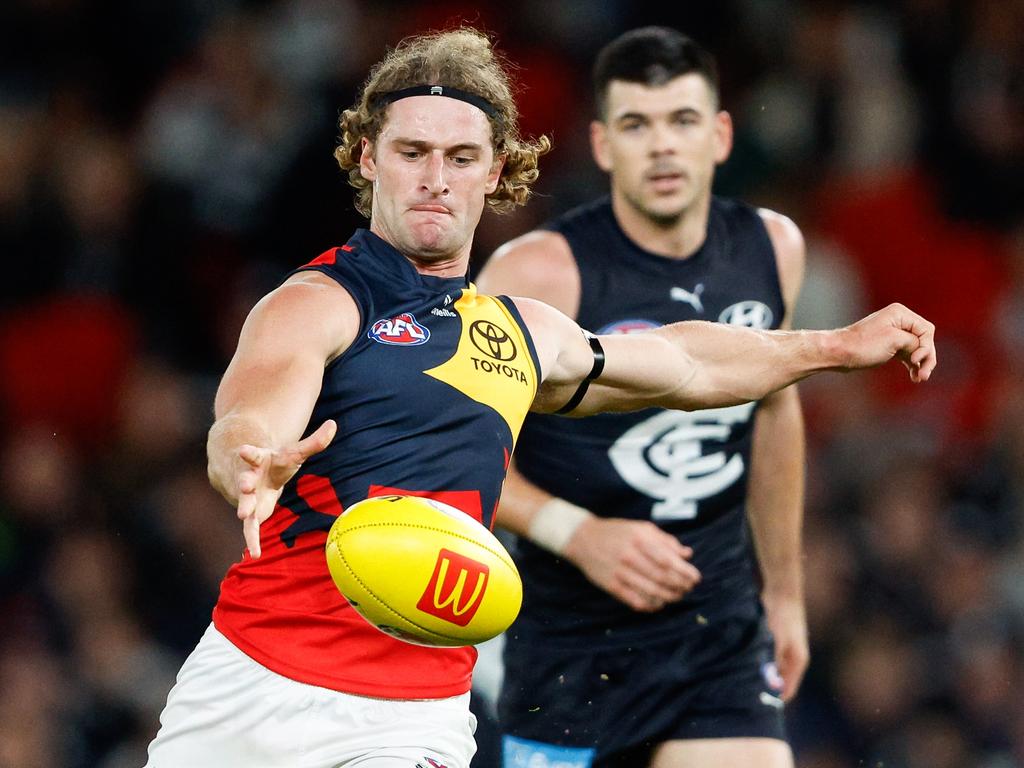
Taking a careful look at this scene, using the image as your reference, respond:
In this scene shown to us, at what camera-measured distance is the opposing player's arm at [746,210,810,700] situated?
516 centimetres

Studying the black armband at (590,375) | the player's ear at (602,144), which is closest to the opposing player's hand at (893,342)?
the black armband at (590,375)

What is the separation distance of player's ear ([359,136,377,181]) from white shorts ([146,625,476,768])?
4.06 feet

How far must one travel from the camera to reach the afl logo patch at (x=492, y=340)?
365cm

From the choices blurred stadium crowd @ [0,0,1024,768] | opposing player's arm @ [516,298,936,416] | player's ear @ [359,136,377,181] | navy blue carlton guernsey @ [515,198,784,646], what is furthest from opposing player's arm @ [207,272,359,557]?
blurred stadium crowd @ [0,0,1024,768]

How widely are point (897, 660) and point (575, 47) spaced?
4185 millimetres

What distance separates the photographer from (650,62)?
17.3 feet

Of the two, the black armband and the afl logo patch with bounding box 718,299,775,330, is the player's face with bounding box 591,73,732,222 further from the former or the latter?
the black armband

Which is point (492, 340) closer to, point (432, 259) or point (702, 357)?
point (432, 259)

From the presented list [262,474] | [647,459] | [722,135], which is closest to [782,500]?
[647,459]

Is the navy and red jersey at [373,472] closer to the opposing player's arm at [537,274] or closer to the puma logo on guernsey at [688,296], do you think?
the opposing player's arm at [537,274]

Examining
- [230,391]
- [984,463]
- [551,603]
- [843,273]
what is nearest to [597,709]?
[551,603]

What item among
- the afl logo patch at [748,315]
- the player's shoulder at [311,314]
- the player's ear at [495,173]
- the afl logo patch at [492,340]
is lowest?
the afl logo patch at [748,315]

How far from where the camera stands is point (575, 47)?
9406 millimetres

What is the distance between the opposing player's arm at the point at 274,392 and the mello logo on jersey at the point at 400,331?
0.18 ft
